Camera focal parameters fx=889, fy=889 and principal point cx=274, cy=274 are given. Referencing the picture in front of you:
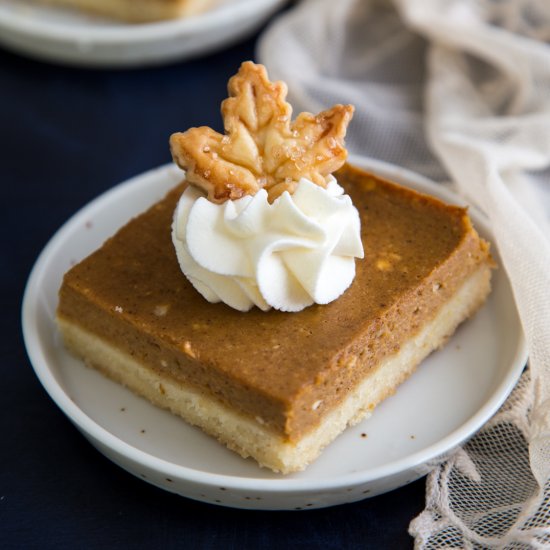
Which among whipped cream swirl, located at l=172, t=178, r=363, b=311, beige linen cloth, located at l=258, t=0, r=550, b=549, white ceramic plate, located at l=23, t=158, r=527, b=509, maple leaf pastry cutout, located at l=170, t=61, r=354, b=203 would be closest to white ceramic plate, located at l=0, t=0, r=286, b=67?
beige linen cloth, located at l=258, t=0, r=550, b=549

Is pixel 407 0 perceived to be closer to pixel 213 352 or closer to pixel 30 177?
pixel 30 177

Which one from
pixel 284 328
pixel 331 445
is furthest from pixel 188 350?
pixel 331 445

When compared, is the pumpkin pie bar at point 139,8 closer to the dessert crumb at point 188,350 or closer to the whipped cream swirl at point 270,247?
the whipped cream swirl at point 270,247

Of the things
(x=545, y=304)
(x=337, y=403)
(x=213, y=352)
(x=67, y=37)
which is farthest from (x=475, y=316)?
(x=67, y=37)

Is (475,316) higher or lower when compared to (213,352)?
lower

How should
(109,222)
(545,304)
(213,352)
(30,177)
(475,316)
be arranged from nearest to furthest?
(213,352) < (545,304) < (475,316) < (109,222) < (30,177)

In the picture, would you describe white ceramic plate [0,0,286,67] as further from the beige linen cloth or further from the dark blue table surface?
the beige linen cloth

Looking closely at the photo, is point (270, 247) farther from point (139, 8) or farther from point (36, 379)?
point (139, 8)
